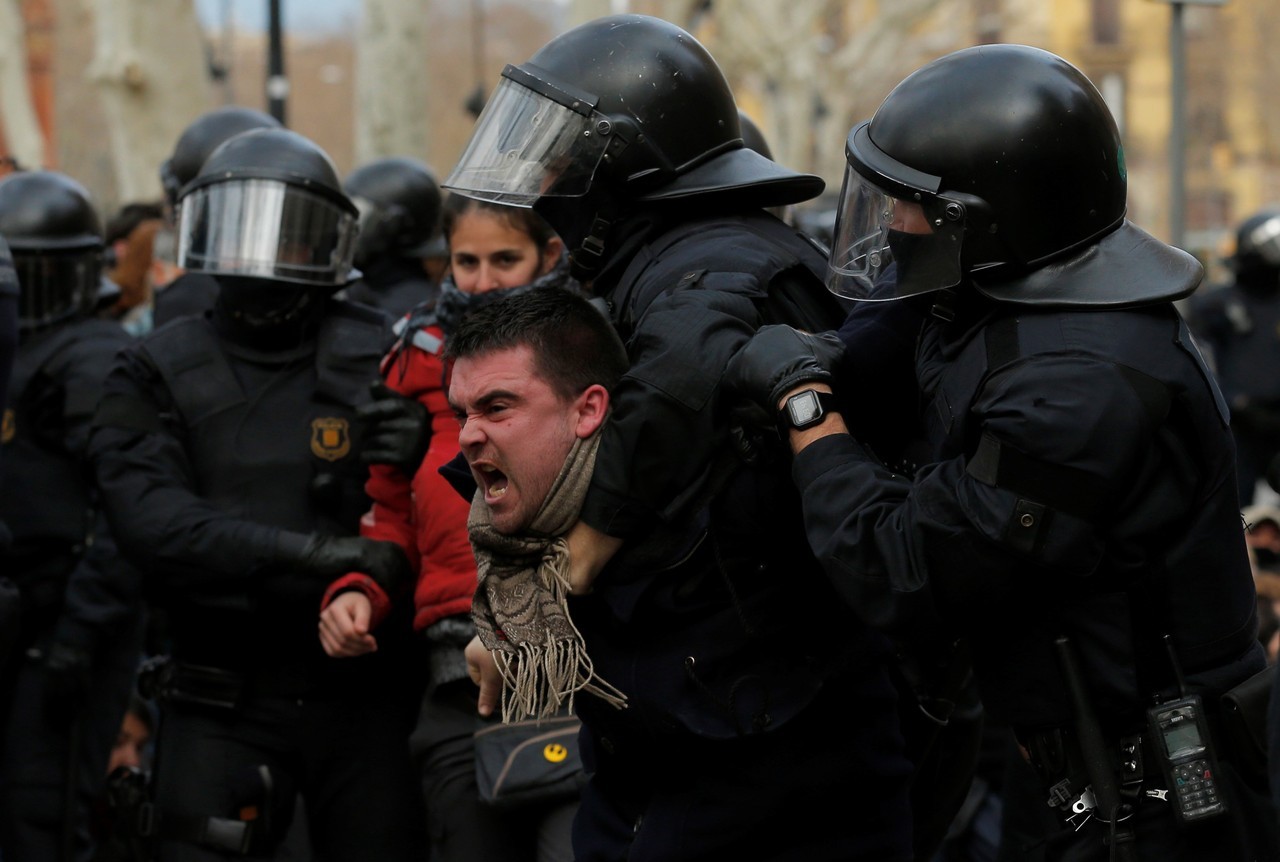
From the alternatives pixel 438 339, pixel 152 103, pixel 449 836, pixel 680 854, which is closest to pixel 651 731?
pixel 680 854

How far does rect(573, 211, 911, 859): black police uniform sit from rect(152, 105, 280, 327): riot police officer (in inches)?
133

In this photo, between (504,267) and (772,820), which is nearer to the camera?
(772,820)

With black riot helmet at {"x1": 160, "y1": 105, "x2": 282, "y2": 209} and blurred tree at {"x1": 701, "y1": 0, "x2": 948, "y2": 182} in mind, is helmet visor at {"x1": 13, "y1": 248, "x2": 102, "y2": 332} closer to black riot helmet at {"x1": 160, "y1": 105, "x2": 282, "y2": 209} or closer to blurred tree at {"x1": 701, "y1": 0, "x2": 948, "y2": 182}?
black riot helmet at {"x1": 160, "y1": 105, "x2": 282, "y2": 209}

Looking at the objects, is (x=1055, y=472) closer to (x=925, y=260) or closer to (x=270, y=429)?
(x=925, y=260)

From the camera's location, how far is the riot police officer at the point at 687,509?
2717 mm

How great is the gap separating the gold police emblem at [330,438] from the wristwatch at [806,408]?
1952 mm

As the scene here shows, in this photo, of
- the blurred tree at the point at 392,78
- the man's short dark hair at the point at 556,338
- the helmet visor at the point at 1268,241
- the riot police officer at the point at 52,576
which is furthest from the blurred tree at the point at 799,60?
the man's short dark hair at the point at 556,338

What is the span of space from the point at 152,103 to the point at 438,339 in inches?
390

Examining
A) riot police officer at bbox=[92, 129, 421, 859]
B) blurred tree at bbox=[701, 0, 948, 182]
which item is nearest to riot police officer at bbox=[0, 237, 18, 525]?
riot police officer at bbox=[92, 129, 421, 859]

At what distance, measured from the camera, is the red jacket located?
383cm

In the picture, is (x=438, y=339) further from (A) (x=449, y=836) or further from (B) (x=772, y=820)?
(B) (x=772, y=820)

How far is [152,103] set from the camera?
13.1m

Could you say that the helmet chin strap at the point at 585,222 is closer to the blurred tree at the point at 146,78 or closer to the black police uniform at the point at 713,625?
the black police uniform at the point at 713,625


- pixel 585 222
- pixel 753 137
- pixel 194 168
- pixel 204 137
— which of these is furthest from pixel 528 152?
pixel 204 137
